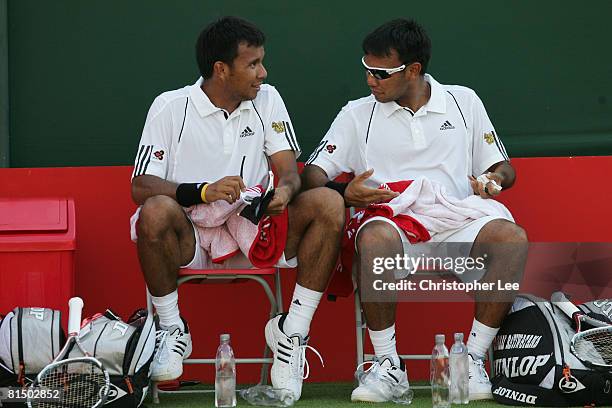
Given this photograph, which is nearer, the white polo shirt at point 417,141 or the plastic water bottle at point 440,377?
the plastic water bottle at point 440,377

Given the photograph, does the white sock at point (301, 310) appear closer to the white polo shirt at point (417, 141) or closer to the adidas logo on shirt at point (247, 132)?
the white polo shirt at point (417, 141)

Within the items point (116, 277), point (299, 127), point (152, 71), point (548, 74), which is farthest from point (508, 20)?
point (116, 277)

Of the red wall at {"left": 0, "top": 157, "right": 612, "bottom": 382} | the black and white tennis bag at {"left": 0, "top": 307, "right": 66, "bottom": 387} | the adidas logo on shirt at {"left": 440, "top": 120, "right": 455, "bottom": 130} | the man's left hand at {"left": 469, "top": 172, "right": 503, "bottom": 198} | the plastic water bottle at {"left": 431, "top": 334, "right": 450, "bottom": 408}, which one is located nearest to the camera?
the black and white tennis bag at {"left": 0, "top": 307, "right": 66, "bottom": 387}

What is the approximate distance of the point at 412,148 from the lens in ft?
19.0

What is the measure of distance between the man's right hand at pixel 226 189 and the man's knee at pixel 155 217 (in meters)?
0.17

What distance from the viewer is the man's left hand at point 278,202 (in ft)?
17.8

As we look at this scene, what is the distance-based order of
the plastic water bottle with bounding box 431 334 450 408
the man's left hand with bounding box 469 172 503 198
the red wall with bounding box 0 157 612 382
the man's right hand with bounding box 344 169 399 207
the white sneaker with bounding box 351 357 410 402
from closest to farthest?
the plastic water bottle with bounding box 431 334 450 408
the white sneaker with bounding box 351 357 410 402
the man's right hand with bounding box 344 169 399 207
the man's left hand with bounding box 469 172 503 198
the red wall with bounding box 0 157 612 382

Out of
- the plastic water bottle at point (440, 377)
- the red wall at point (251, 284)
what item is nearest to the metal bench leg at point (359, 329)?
the plastic water bottle at point (440, 377)

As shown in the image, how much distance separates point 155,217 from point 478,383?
1.48 m

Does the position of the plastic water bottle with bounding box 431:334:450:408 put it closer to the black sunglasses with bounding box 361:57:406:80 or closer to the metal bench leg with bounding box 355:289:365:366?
the metal bench leg with bounding box 355:289:365:366

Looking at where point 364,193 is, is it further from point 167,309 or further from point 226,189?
point 167,309

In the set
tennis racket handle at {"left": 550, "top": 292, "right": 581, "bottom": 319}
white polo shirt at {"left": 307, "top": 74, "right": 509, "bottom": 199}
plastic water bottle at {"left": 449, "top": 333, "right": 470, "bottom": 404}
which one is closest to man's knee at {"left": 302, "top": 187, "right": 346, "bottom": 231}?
white polo shirt at {"left": 307, "top": 74, "right": 509, "bottom": 199}

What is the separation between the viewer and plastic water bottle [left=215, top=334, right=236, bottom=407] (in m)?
5.23


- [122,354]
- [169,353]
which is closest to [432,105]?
[169,353]
